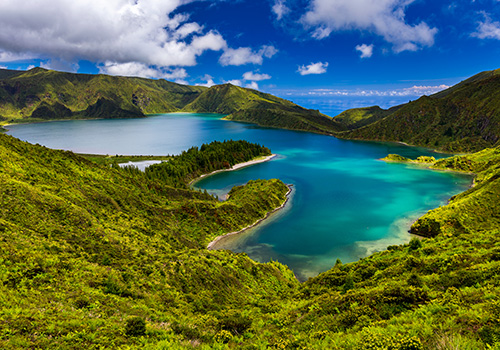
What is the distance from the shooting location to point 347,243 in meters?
72.3

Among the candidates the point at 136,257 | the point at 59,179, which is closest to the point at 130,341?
the point at 136,257

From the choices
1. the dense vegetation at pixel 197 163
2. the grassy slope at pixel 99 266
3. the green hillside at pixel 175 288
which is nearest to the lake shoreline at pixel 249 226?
the grassy slope at pixel 99 266

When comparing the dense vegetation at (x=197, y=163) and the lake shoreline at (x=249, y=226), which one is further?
the dense vegetation at (x=197, y=163)

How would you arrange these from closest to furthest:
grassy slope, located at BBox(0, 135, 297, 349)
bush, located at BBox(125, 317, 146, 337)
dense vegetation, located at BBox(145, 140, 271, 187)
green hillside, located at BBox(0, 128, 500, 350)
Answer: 1. green hillside, located at BBox(0, 128, 500, 350)
2. grassy slope, located at BBox(0, 135, 297, 349)
3. bush, located at BBox(125, 317, 146, 337)
4. dense vegetation, located at BBox(145, 140, 271, 187)

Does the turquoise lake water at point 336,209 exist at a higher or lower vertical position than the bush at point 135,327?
lower

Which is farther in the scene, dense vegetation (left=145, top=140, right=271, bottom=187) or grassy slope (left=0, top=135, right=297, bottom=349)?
dense vegetation (left=145, top=140, right=271, bottom=187)

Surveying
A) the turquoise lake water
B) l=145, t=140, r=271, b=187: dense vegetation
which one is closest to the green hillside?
the turquoise lake water

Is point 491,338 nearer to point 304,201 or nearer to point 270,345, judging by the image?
point 270,345

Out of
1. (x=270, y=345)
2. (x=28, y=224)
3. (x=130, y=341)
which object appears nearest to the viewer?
(x=130, y=341)

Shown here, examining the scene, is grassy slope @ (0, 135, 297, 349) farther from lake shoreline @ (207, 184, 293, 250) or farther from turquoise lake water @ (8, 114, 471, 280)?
turquoise lake water @ (8, 114, 471, 280)

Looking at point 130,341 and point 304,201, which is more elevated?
point 130,341

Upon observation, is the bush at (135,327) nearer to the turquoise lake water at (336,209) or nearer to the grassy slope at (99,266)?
the grassy slope at (99,266)

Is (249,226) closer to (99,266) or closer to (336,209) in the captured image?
(336,209)

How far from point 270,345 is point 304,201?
3544 inches
